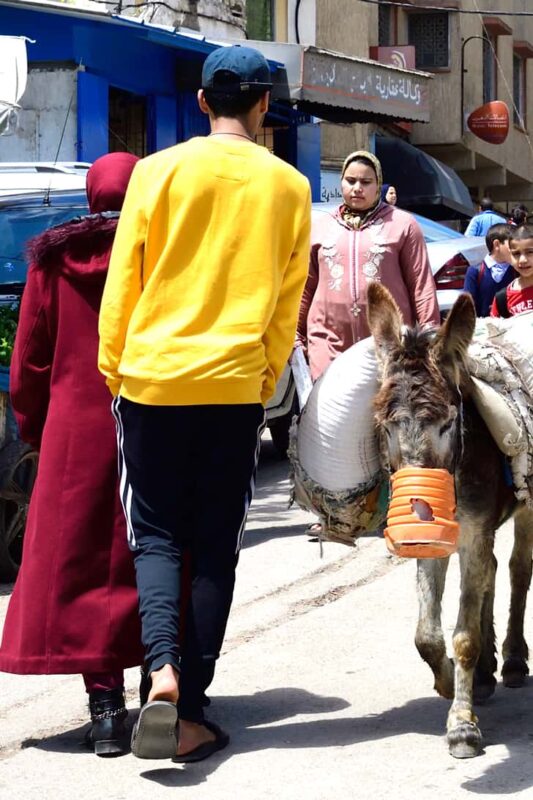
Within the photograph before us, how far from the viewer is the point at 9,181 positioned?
11688mm

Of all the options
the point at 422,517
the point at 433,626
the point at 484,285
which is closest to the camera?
the point at 422,517

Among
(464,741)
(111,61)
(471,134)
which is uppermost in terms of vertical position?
(111,61)

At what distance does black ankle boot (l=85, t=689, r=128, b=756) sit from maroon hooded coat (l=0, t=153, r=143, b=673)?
11 cm

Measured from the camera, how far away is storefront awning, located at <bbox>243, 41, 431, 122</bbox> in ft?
63.9

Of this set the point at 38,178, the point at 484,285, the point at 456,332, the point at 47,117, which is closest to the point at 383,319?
the point at 456,332

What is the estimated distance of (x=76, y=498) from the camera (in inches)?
205

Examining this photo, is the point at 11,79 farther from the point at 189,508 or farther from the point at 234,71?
the point at 189,508

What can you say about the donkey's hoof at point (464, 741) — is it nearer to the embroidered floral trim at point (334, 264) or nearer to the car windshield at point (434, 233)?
the embroidered floral trim at point (334, 264)

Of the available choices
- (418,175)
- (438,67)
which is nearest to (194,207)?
(418,175)

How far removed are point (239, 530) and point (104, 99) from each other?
1440 cm

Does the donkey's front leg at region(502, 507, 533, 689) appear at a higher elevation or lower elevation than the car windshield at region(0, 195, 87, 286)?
lower

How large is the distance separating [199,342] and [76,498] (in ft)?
2.56

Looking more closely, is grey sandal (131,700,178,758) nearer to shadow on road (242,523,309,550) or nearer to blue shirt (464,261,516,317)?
shadow on road (242,523,309,550)

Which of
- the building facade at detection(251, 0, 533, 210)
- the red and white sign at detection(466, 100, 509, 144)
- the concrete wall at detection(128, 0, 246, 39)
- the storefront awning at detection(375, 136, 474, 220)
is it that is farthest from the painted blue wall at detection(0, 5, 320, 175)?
the red and white sign at detection(466, 100, 509, 144)
